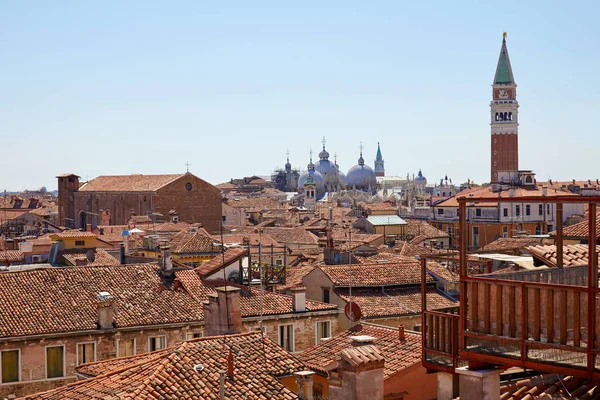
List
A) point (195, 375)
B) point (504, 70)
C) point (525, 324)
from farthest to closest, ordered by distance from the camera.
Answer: point (504, 70)
point (195, 375)
point (525, 324)

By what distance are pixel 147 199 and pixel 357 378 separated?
194 feet

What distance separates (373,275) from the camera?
21.7m

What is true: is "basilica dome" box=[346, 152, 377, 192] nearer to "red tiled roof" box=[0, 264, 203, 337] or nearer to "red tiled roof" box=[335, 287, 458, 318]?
"red tiled roof" box=[335, 287, 458, 318]

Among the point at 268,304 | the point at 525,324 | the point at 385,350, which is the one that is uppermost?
the point at 525,324

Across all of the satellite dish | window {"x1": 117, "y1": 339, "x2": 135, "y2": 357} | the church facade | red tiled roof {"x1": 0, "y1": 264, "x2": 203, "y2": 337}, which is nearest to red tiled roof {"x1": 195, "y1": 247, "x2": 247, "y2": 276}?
red tiled roof {"x1": 0, "y1": 264, "x2": 203, "y2": 337}

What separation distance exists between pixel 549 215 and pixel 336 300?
121 feet

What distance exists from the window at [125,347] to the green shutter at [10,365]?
6.27 feet

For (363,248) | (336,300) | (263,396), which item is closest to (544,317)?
(263,396)

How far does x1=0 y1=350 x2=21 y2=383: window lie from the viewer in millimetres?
16078

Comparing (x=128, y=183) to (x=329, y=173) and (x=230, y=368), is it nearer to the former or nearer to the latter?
(x=230, y=368)

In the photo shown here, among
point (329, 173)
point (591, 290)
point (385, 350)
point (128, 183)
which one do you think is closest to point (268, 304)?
point (385, 350)

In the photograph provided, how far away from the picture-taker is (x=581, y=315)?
16.0 feet

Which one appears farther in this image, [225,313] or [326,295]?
[326,295]

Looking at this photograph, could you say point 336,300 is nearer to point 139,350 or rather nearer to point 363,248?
point 139,350
